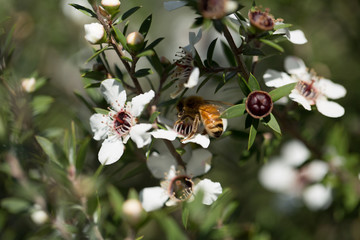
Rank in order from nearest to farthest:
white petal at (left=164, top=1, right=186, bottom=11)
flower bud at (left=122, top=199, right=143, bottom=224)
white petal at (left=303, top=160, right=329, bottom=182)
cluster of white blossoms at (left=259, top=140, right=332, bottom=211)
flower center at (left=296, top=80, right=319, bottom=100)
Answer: flower bud at (left=122, top=199, right=143, bottom=224)
white petal at (left=164, top=1, right=186, bottom=11)
flower center at (left=296, top=80, right=319, bottom=100)
white petal at (left=303, top=160, right=329, bottom=182)
cluster of white blossoms at (left=259, top=140, right=332, bottom=211)

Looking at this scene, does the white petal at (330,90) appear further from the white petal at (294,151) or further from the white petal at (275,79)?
the white petal at (294,151)

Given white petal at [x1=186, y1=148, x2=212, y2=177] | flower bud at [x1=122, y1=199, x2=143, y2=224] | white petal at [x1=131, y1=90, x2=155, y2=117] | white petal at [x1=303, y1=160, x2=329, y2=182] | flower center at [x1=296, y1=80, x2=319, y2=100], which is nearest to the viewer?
flower bud at [x1=122, y1=199, x2=143, y2=224]

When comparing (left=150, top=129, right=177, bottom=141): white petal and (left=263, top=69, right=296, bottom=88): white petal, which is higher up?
(left=150, top=129, right=177, bottom=141): white petal

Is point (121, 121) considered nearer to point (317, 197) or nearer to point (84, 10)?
point (84, 10)

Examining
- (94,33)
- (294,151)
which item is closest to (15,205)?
(94,33)

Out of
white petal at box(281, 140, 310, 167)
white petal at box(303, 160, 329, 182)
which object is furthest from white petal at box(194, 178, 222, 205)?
white petal at box(281, 140, 310, 167)

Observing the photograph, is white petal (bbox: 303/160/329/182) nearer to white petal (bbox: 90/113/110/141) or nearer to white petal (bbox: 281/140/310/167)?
white petal (bbox: 281/140/310/167)

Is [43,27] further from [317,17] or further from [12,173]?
[317,17]
